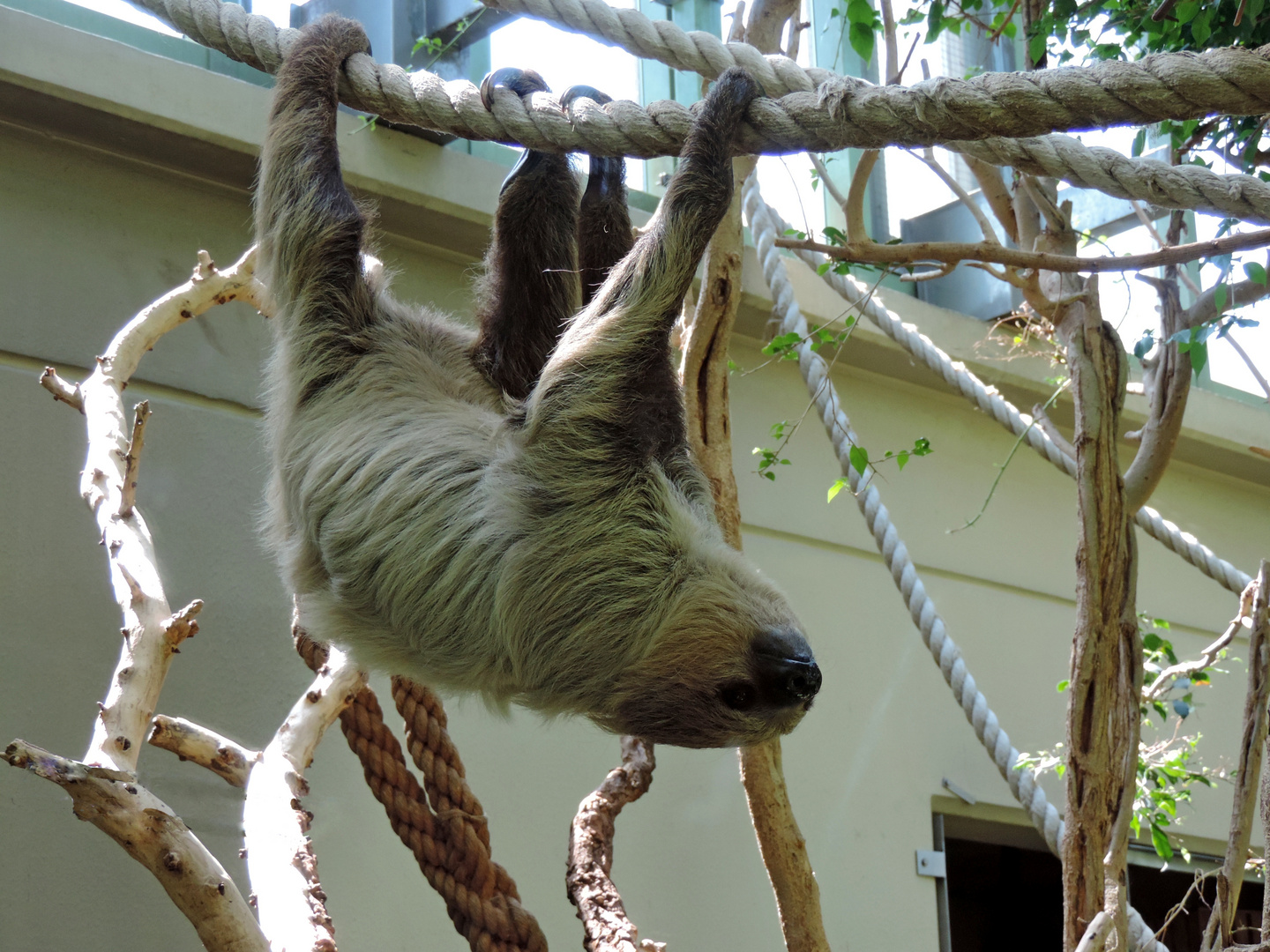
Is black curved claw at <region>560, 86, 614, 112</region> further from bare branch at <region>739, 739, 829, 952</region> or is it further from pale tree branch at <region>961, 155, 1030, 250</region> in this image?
bare branch at <region>739, 739, 829, 952</region>

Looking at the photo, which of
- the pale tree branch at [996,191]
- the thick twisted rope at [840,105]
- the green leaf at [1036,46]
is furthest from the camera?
the pale tree branch at [996,191]

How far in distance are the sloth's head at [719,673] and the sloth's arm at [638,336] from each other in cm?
37

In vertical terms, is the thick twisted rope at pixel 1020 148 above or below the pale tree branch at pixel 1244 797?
above

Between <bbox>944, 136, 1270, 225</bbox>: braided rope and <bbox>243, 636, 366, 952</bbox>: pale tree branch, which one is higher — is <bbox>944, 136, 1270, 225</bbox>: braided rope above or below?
above

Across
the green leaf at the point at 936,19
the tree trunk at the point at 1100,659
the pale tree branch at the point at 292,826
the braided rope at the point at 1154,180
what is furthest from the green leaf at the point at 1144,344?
the pale tree branch at the point at 292,826

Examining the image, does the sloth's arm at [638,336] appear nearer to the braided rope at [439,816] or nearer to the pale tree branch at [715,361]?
the pale tree branch at [715,361]

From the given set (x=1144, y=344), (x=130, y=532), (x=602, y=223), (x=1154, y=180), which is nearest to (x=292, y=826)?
(x=130, y=532)

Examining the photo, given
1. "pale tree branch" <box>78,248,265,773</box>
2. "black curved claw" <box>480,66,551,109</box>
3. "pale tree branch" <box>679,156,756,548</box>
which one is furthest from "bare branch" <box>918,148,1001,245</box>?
"pale tree branch" <box>78,248,265,773</box>

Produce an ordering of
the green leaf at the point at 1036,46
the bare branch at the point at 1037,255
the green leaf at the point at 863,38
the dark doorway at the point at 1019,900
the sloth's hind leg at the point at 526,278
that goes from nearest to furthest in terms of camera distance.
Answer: the bare branch at the point at 1037,255
the sloth's hind leg at the point at 526,278
the green leaf at the point at 863,38
the green leaf at the point at 1036,46
the dark doorway at the point at 1019,900

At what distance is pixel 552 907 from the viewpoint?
5.05m

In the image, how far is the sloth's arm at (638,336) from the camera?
232cm

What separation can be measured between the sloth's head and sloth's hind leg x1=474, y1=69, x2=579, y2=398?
0.98m

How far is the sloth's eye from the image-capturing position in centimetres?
247

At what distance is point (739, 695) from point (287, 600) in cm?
289
